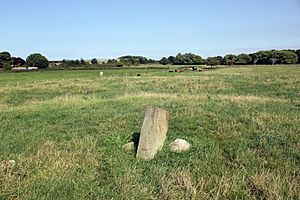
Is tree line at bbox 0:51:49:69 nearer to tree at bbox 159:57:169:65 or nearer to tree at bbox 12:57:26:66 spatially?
tree at bbox 12:57:26:66

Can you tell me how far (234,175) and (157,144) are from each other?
2.27 metres

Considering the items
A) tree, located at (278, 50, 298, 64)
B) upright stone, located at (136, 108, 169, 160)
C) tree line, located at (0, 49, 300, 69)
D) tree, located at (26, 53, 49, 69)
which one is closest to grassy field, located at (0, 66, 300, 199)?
upright stone, located at (136, 108, 169, 160)

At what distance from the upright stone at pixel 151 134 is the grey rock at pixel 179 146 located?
1.16 feet

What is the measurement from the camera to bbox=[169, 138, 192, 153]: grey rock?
8.10m

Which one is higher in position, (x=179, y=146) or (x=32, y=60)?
(x=32, y=60)

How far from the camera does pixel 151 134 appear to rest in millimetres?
7840

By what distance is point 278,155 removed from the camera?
764cm

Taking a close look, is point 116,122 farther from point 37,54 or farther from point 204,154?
point 37,54

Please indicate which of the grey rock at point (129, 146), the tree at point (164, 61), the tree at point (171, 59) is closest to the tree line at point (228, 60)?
the tree at point (171, 59)

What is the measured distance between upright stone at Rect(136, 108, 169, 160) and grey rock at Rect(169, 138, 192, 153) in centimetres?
36

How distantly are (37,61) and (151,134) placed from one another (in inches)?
4856

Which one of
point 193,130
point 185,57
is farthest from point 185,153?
point 185,57

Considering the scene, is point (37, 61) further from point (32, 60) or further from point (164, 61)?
point (164, 61)

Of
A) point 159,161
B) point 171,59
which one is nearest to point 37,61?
point 171,59
